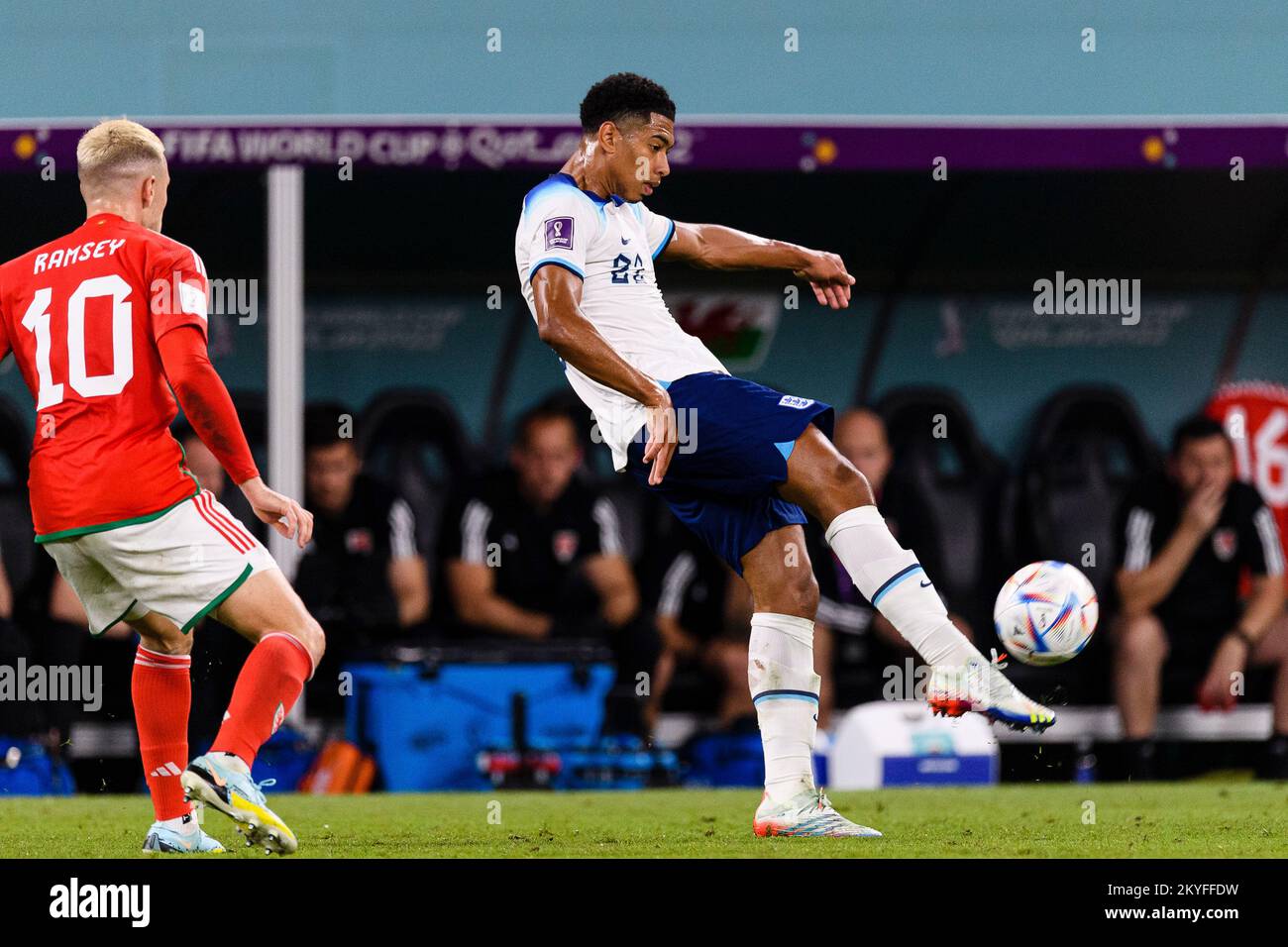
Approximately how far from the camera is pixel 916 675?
9.44 metres

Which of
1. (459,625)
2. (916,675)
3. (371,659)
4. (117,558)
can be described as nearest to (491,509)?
(459,625)

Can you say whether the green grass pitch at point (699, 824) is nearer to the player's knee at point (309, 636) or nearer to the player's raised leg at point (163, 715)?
the player's raised leg at point (163, 715)

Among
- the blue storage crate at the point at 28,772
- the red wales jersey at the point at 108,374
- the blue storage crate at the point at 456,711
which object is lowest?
the blue storage crate at the point at 28,772

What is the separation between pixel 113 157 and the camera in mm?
4785

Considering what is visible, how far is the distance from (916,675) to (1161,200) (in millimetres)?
2886

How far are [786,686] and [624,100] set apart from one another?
155 cm

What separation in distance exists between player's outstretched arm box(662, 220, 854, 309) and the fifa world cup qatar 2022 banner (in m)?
3.01

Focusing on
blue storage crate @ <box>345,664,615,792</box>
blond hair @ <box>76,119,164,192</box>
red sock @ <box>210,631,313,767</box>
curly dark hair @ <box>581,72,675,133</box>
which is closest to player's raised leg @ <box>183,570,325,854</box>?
red sock @ <box>210,631,313,767</box>

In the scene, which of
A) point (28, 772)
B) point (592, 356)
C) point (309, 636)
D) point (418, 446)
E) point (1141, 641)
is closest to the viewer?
point (309, 636)

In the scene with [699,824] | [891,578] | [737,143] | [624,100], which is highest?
A: [737,143]

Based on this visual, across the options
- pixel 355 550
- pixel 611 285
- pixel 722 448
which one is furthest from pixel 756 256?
pixel 355 550

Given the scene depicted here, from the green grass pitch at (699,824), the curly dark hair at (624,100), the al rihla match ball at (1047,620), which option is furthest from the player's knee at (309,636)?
the al rihla match ball at (1047,620)

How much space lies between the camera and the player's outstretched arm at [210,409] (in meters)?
4.52

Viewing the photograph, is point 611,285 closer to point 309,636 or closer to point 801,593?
point 801,593
